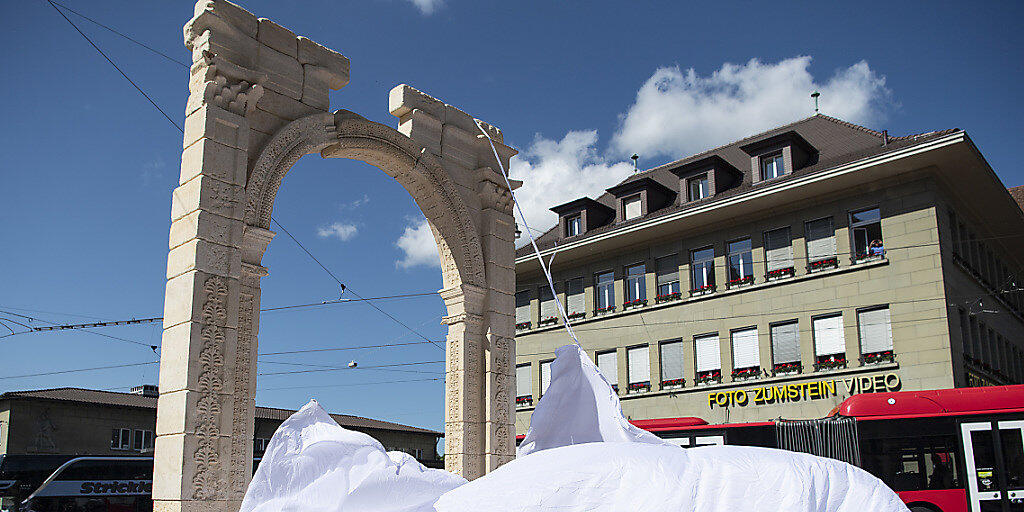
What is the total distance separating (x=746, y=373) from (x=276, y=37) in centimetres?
1976

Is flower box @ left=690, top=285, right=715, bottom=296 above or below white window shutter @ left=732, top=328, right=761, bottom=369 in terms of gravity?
above

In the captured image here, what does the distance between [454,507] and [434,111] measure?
12.1 metres

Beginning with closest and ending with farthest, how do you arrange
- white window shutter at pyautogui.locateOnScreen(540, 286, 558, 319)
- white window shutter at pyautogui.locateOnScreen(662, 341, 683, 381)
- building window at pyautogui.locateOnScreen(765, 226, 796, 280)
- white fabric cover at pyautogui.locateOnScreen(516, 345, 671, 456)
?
white fabric cover at pyautogui.locateOnScreen(516, 345, 671, 456) < building window at pyautogui.locateOnScreen(765, 226, 796, 280) < white window shutter at pyautogui.locateOnScreen(662, 341, 683, 381) < white window shutter at pyautogui.locateOnScreen(540, 286, 558, 319)

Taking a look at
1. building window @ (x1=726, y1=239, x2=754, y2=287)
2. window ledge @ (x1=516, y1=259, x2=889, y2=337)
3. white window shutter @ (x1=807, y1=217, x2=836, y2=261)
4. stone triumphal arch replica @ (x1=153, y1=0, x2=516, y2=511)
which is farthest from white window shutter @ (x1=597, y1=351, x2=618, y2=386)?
stone triumphal arch replica @ (x1=153, y1=0, x2=516, y2=511)

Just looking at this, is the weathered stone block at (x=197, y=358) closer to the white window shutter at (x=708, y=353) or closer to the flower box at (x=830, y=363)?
the flower box at (x=830, y=363)

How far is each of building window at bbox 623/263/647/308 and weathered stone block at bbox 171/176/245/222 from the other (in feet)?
70.7

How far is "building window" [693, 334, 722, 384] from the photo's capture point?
27.8 meters

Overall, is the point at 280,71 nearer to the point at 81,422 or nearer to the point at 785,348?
the point at 785,348

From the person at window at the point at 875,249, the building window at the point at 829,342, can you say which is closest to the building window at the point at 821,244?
the person at window at the point at 875,249

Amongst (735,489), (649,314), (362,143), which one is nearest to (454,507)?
(735,489)

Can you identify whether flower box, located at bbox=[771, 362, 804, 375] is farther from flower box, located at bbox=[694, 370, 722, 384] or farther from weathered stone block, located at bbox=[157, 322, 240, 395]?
weathered stone block, located at bbox=[157, 322, 240, 395]

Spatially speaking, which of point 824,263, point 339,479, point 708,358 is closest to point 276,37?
point 339,479

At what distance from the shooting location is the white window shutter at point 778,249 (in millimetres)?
26750

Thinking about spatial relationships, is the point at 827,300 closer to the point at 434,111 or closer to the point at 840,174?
the point at 840,174
